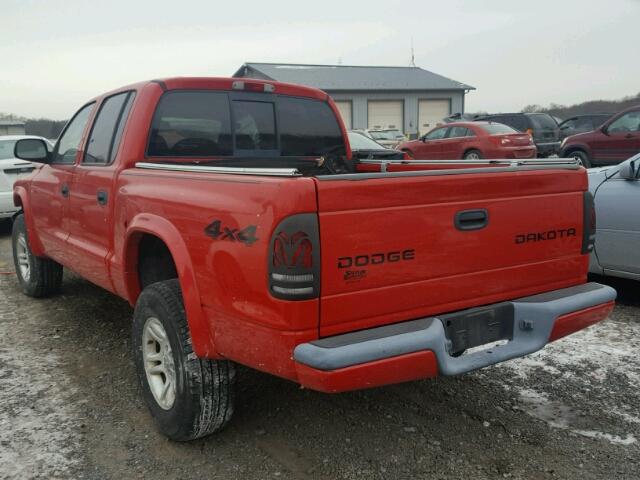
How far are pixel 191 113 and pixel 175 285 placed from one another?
4.33 feet

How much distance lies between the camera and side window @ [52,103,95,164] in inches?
178

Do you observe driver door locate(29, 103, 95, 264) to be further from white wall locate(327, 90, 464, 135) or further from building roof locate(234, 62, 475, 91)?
white wall locate(327, 90, 464, 135)

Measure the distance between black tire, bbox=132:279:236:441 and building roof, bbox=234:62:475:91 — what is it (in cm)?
3134

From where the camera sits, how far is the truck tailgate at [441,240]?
236 cm

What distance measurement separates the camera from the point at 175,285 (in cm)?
306

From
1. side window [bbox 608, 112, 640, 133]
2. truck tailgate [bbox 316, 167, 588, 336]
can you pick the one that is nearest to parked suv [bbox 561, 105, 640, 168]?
side window [bbox 608, 112, 640, 133]

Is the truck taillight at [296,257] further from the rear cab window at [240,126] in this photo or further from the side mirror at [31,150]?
the side mirror at [31,150]

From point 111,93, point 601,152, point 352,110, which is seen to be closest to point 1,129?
point 352,110

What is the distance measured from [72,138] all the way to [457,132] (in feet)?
44.1

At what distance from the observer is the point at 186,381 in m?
2.83

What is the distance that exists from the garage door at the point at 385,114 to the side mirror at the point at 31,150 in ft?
105

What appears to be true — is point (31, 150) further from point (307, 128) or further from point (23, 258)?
point (307, 128)

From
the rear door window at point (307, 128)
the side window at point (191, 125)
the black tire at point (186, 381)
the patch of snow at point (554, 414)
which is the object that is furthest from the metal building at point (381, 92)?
the black tire at point (186, 381)

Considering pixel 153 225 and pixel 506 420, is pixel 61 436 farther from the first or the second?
pixel 506 420
